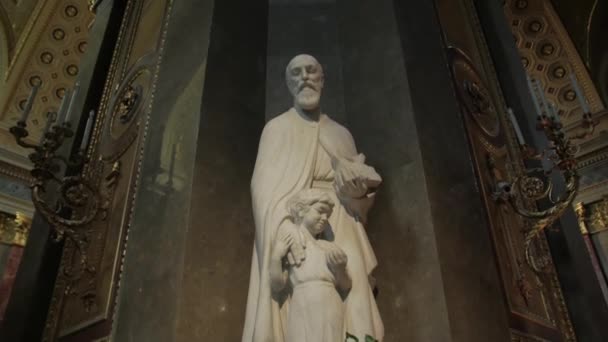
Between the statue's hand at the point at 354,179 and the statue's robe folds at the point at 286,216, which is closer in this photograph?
the statue's robe folds at the point at 286,216

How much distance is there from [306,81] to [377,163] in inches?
35.6

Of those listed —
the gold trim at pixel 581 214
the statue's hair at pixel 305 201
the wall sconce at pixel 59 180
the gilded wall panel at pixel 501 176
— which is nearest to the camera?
the statue's hair at pixel 305 201

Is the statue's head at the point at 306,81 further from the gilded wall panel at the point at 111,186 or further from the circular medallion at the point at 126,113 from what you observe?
the circular medallion at the point at 126,113

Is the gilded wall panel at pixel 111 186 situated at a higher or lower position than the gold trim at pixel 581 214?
lower

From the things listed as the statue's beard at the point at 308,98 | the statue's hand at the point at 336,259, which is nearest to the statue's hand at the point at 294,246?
the statue's hand at the point at 336,259

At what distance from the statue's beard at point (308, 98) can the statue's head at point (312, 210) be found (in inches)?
27.9

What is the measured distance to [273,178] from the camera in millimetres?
2656

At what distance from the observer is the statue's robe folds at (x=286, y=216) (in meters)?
2.26

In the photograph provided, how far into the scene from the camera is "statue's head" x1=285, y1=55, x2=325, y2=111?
2.95 metres

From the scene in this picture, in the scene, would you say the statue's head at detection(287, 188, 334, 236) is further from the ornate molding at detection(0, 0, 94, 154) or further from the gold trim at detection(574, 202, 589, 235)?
the ornate molding at detection(0, 0, 94, 154)

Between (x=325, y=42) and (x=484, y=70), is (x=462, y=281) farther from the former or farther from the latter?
(x=484, y=70)

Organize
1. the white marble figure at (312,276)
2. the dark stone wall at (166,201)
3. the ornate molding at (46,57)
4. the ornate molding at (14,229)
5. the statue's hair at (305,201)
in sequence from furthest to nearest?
the ornate molding at (46,57) → the ornate molding at (14,229) → the dark stone wall at (166,201) → the statue's hair at (305,201) → the white marble figure at (312,276)

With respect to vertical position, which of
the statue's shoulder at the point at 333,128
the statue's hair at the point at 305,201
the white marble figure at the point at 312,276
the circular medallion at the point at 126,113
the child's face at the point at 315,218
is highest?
the circular medallion at the point at 126,113

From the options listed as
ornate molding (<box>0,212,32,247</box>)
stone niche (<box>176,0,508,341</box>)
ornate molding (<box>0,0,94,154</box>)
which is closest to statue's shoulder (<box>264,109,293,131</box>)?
stone niche (<box>176,0,508,341</box>)
